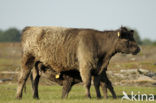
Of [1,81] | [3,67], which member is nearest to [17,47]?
[3,67]

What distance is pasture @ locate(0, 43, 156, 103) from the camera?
18309mm

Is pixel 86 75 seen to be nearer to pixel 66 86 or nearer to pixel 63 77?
pixel 66 86

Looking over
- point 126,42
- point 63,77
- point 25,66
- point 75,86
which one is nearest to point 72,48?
point 63,77

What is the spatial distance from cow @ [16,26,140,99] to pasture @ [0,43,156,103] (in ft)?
4.74

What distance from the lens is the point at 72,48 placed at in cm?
1952

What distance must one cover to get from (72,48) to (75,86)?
A: 29.9 feet

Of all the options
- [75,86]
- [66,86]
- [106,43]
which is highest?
[106,43]

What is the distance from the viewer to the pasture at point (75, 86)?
18309mm

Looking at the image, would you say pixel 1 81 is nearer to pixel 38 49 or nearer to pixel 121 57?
pixel 38 49

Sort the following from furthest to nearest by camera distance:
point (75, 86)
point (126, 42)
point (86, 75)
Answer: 1. point (75, 86)
2. point (126, 42)
3. point (86, 75)

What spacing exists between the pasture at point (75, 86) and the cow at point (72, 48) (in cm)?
145

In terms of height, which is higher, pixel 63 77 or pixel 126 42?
pixel 126 42

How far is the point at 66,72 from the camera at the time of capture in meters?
19.9

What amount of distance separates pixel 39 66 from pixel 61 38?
179 centimetres
